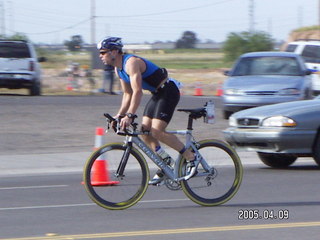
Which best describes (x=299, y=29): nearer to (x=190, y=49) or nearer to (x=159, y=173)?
(x=159, y=173)

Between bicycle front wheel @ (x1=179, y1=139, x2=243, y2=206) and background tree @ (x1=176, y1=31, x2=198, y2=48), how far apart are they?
12502 cm

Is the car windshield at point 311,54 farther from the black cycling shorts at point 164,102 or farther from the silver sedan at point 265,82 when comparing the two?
the black cycling shorts at point 164,102

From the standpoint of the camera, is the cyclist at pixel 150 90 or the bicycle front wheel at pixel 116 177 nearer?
the cyclist at pixel 150 90

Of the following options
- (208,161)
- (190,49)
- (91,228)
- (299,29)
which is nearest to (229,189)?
(208,161)

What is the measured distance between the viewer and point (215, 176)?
26.9 feet

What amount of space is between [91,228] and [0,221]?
1.03 meters

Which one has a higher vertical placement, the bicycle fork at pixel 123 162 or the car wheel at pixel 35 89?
the bicycle fork at pixel 123 162

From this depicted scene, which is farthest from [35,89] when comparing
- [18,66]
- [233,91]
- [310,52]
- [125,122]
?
[125,122]

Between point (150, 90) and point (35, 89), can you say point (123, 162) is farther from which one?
point (35, 89)

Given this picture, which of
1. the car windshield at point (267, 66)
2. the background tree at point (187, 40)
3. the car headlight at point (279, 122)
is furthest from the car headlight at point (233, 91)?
the background tree at point (187, 40)

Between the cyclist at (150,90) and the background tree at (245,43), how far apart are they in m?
54.0

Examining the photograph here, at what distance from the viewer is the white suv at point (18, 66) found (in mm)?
24406

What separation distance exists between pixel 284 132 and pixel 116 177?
3.67 meters
